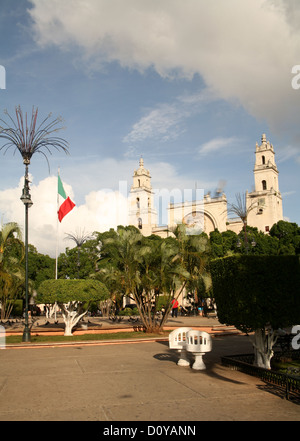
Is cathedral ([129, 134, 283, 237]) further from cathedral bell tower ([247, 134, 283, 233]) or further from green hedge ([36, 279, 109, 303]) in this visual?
green hedge ([36, 279, 109, 303])

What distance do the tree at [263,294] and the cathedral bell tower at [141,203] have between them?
6824cm

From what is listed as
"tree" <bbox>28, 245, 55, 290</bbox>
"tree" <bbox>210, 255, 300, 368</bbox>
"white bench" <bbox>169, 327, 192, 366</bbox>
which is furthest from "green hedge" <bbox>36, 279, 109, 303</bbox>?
"tree" <bbox>28, 245, 55, 290</bbox>

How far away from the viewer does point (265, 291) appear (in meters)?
8.27

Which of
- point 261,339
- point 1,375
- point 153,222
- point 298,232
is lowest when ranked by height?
point 1,375

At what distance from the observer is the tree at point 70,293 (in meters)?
17.2

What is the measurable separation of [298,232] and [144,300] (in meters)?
35.1

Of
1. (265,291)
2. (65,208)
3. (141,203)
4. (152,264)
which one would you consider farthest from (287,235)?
(265,291)

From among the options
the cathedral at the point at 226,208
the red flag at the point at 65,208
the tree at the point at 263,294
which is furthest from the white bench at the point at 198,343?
the cathedral at the point at 226,208

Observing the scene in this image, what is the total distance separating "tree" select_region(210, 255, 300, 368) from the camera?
27.0ft

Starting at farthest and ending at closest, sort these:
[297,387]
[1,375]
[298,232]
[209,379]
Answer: [298,232], [1,375], [209,379], [297,387]

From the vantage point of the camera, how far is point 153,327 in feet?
60.8
